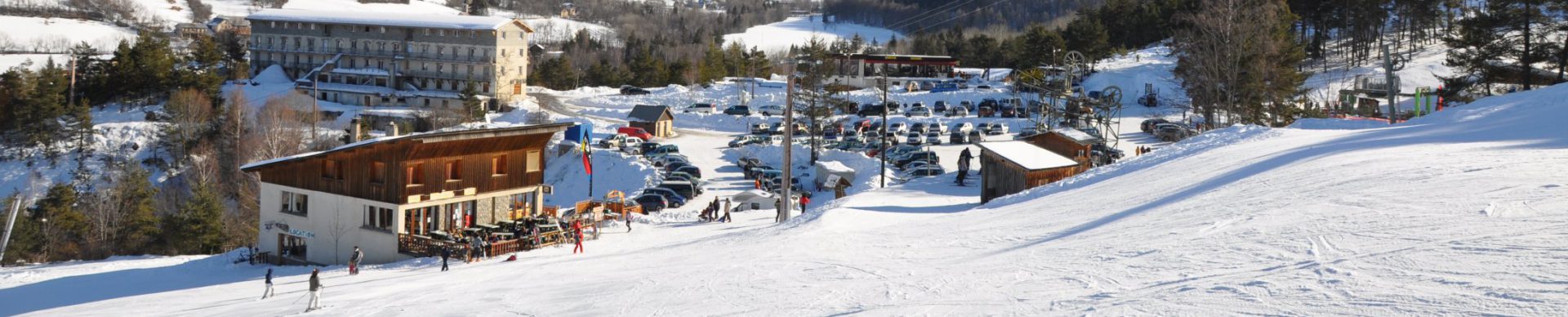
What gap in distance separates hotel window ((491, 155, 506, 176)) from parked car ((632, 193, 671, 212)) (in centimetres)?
927

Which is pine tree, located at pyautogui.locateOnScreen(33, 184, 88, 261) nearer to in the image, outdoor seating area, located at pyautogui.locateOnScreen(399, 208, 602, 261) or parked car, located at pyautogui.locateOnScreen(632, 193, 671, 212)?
outdoor seating area, located at pyautogui.locateOnScreen(399, 208, 602, 261)

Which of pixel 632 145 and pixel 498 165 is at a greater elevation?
pixel 498 165

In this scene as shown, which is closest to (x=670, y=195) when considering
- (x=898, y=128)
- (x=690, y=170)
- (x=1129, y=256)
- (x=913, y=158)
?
(x=690, y=170)

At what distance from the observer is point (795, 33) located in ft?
526

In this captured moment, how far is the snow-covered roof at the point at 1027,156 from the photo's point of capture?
29.3 meters

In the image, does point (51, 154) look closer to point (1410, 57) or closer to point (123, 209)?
point (123, 209)

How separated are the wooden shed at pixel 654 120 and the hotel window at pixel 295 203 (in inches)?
1265

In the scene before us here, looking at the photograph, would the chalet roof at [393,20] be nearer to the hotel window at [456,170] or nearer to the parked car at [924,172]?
the parked car at [924,172]

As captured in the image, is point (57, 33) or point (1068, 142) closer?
point (1068, 142)

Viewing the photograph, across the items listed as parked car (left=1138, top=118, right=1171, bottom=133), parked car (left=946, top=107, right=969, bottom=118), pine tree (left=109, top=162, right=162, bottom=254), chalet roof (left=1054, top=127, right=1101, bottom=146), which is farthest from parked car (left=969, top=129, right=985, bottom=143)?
pine tree (left=109, top=162, right=162, bottom=254)

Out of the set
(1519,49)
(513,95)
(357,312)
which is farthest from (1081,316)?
(513,95)

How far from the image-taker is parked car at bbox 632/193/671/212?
3966cm

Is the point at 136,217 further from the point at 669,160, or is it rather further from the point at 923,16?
the point at 923,16

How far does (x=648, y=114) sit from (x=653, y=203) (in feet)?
76.0
